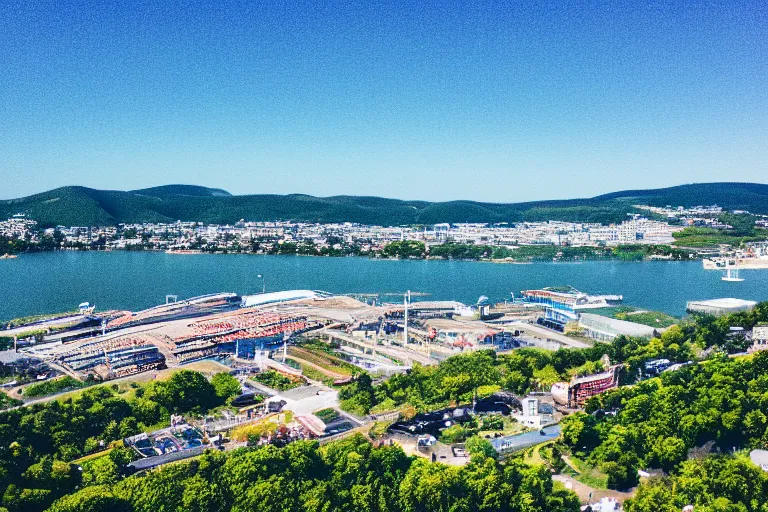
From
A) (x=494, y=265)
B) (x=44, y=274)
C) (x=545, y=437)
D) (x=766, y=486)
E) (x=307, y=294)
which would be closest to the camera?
(x=766, y=486)

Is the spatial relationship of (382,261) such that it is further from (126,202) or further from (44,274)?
(126,202)

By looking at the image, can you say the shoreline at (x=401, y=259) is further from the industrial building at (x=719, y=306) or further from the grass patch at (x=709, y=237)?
the industrial building at (x=719, y=306)

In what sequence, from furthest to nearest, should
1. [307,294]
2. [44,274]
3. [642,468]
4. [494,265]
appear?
1. [494,265]
2. [44,274]
3. [307,294]
4. [642,468]

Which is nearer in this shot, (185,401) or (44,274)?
(185,401)

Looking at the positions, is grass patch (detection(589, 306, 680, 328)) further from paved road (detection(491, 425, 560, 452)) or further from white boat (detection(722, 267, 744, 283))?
white boat (detection(722, 267, 744, 283))

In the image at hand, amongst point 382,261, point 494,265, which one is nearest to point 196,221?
point 382,261

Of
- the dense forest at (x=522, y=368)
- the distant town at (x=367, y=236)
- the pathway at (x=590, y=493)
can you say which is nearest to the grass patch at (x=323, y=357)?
the dense forest at (x=522, y=368)

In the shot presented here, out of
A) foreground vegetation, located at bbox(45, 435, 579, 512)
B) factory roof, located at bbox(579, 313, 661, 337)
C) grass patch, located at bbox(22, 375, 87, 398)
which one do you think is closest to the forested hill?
factory roof, located at bbox(579, 313, 661, 337)
